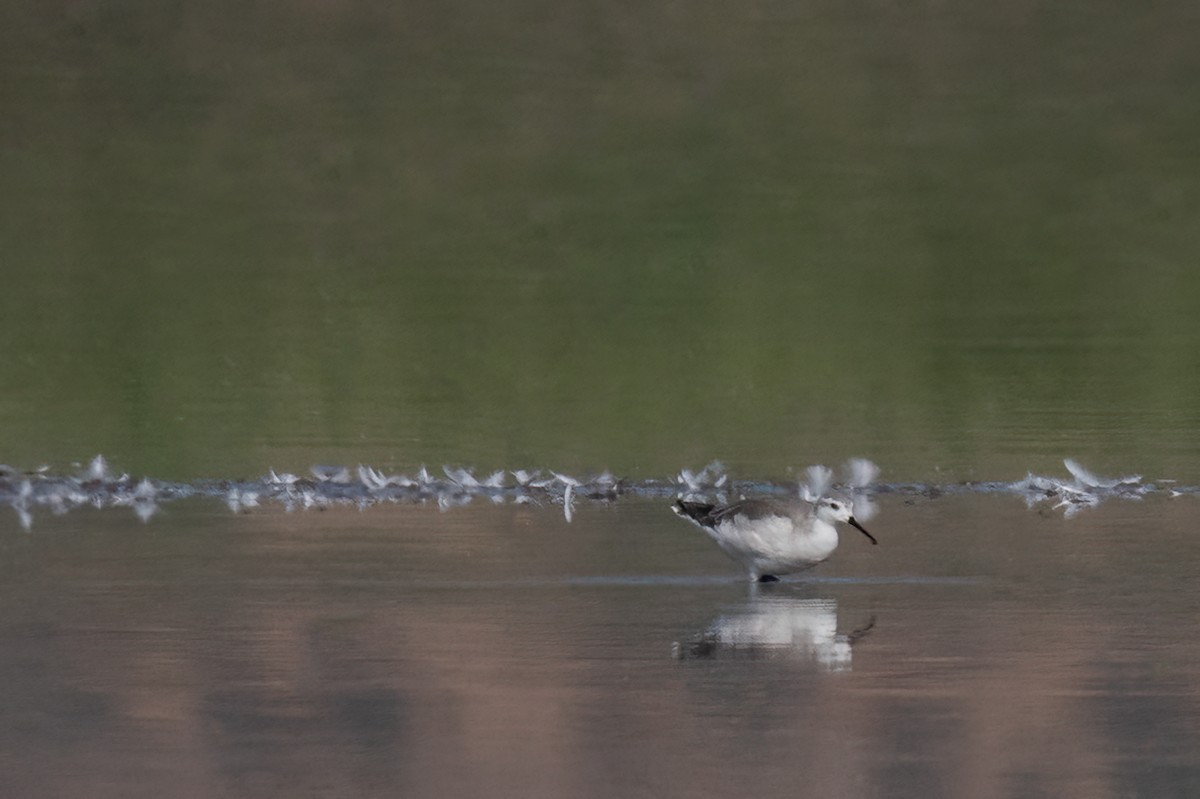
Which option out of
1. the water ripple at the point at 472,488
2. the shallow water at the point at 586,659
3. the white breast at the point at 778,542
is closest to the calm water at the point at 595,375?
the shallow water at the point at 586,659

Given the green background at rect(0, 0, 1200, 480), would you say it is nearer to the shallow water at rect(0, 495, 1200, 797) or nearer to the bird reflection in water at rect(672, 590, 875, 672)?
the shallow water at rect(0, 495, 1200, 797)

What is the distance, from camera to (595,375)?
22.8 metres

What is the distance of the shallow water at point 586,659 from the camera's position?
A: 855 centimetres

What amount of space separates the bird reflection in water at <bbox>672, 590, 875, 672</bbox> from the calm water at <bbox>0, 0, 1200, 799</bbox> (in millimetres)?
41

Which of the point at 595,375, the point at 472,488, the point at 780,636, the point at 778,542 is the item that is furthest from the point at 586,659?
the point at 595,375

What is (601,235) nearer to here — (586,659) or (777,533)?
(777,533)

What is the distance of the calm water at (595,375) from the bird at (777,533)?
0.18 m

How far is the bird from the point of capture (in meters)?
12.3

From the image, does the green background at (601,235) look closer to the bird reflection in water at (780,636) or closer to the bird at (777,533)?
the bird at (777,533)

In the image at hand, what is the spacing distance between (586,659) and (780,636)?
37.1 inches

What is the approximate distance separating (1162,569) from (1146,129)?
29.2 metres

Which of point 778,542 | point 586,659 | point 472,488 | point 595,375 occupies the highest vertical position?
point 595,375

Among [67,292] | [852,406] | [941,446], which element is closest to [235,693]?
[941,446]

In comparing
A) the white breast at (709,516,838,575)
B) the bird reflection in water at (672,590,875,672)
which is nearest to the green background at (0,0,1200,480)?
the white breast at (709,516,838,575)
